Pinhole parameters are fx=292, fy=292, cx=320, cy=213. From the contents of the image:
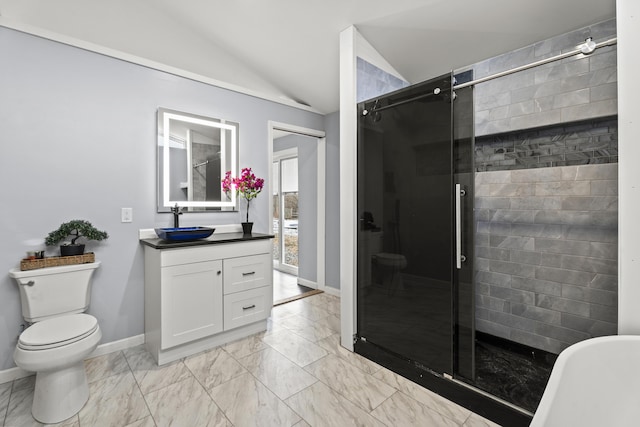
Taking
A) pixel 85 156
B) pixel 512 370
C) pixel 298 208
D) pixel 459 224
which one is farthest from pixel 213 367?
pixel 298 208

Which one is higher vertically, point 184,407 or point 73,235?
point 73,235

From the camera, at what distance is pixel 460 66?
2.73m

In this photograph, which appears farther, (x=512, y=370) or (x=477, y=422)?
(x=512, y=370)

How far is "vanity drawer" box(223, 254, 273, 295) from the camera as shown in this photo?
2561mm

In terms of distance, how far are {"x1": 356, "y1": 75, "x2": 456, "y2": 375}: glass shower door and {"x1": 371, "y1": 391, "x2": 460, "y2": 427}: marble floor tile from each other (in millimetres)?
273

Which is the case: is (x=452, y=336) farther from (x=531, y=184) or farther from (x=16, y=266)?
(x=16, y=266)

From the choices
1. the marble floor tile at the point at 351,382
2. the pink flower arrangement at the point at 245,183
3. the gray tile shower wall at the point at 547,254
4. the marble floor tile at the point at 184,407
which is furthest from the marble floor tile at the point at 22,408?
the gray tile shower wall at the point at 547,254

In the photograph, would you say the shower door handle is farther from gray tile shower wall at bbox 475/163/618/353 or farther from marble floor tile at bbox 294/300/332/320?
marble floor tile at bbox 294/300/332/320

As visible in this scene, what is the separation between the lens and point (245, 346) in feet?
8.35

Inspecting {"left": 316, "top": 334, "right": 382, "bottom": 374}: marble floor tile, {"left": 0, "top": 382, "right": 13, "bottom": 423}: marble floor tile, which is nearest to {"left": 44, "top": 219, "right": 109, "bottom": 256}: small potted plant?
{"left": 0, "top": 382, "right": 13, "bottom": 423}: marble floor tile

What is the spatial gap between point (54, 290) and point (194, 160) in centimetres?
148

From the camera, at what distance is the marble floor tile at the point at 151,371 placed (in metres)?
2.00

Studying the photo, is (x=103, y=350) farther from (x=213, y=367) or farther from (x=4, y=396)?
(x=213, y=367)

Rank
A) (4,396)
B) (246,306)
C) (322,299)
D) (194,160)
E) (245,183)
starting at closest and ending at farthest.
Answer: (4,396), (246,306), (194,160), (245,183), (322,299)
